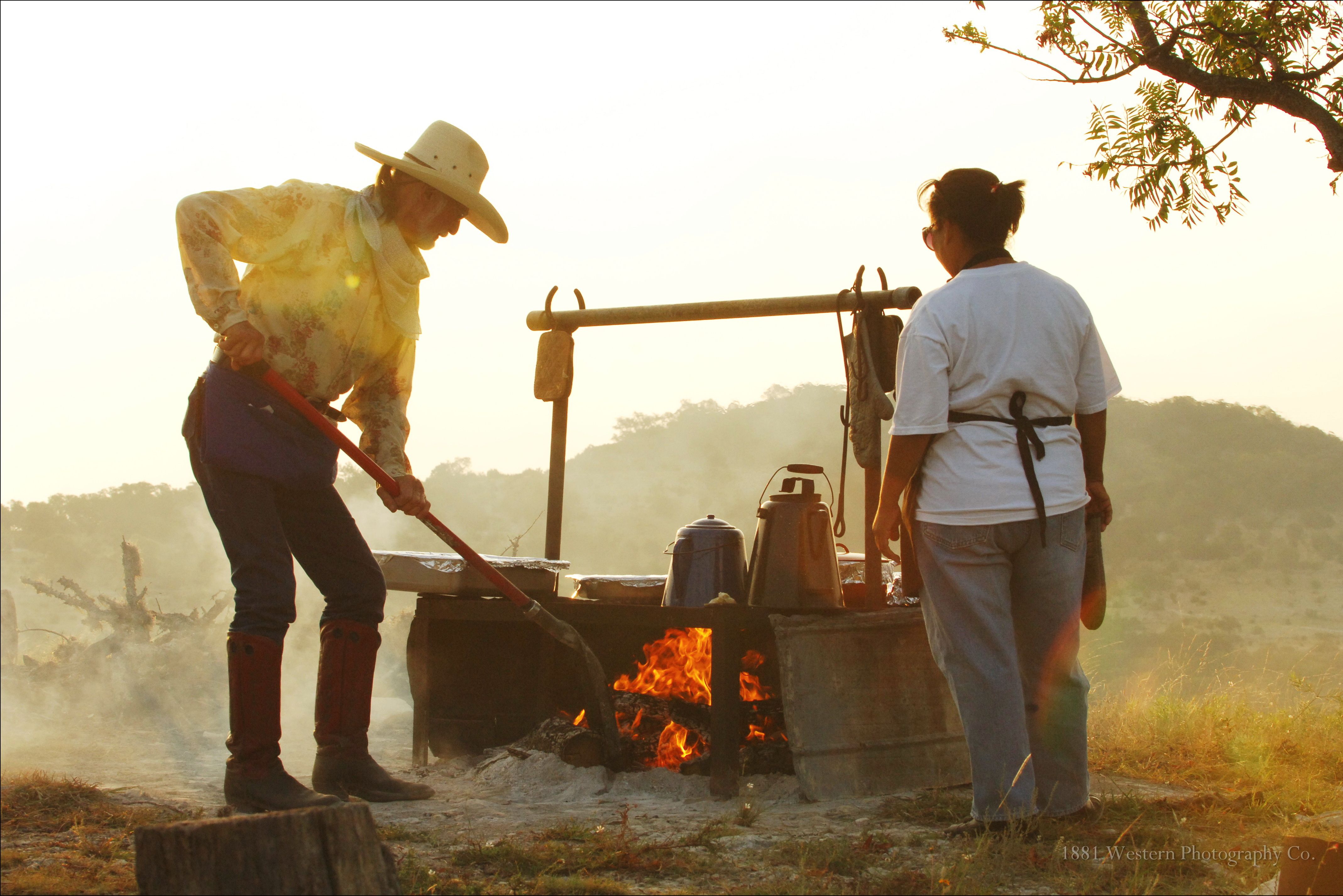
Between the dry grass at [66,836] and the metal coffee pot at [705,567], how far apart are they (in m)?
2.17

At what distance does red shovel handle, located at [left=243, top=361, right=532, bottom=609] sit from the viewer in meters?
3.27

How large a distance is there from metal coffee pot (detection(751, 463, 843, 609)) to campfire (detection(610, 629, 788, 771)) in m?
0.39

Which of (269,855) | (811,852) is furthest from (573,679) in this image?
(269,855)

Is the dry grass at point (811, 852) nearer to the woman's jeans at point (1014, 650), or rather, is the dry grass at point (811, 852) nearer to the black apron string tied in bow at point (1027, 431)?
the woman's jeans at point (1014, 650)

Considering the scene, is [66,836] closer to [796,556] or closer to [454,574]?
[454,574]

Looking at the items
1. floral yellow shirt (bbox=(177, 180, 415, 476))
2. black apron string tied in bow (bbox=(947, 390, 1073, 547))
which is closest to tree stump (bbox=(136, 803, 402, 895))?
floral yellow shirt (bbox=(177, 180, 415, 476))

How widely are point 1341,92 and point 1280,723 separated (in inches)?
129

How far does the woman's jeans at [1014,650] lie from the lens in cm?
301

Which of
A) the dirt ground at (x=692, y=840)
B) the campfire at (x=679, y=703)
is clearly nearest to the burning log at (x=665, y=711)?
the campfire at (x=679, y=703)

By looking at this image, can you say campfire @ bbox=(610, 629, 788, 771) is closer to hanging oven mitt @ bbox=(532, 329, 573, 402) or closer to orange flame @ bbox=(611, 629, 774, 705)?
orange flame @ bbox=(611, 629, 774, 705)

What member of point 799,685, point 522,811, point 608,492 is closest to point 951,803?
point 799,685

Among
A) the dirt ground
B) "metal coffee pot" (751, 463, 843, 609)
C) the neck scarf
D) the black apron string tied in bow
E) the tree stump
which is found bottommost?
the dirt ground

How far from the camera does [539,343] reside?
540 centimetres

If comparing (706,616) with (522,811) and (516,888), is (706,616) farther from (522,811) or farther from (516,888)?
(516,888)
